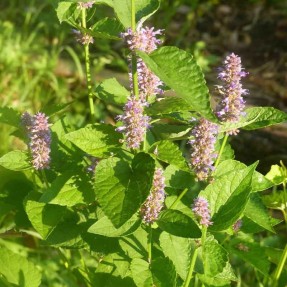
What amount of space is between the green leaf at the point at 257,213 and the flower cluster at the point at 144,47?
383 millimetres

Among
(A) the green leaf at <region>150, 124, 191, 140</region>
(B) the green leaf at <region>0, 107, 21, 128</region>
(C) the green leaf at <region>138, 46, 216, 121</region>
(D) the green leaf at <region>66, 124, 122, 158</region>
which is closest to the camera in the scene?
(C) the green leaf at <region>138, 46, 216, 121</region>

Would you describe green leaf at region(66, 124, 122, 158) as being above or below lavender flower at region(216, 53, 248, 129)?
below

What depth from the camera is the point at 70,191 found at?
1523 millimetres

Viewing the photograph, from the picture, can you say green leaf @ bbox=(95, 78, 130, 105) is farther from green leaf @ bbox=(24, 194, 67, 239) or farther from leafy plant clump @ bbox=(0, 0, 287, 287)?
green leaf @ bbox=(24, 194, 67, 239)

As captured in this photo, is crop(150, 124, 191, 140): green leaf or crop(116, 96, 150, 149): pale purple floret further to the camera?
crop(150, 124, 191, 140): green leaf

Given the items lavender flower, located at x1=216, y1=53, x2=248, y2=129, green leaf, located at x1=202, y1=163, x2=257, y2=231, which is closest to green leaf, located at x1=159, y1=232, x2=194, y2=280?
→ green leaf, located at x1=202, y1=163, x2=257, y2=231

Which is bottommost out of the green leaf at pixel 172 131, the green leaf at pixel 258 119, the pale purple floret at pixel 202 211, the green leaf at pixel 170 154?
the pale purple floret at pixel 202 211

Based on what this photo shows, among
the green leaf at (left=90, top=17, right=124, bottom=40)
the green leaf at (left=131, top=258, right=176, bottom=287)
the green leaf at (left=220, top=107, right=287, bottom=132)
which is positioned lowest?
the green leaf at (left=131, top=258, right=176, bottom=287)

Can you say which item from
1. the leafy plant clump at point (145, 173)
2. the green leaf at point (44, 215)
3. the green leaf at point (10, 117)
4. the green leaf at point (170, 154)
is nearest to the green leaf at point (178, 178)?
the leafy plant clump at point (145, 173)

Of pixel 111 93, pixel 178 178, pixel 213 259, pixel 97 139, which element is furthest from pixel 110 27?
pixel 213 259

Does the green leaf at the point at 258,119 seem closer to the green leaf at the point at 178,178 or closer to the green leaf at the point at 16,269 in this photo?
the green leaf at the point at 178,178

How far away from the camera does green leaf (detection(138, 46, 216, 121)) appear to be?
113cm

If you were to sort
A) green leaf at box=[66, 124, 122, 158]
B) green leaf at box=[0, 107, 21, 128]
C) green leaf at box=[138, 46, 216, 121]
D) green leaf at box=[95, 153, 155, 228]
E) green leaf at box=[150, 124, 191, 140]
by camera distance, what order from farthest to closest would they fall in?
green leaf at box=[0, 107, 21, 128]
green leaf at box=[150, 124, 191, 140]
green leaf at box=[66, 124, 122, 158]
green leaf at box=[95, 153, 155, 228]
green leaf at box=[138, 46, 216, 121]

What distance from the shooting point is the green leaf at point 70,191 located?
150 cm
